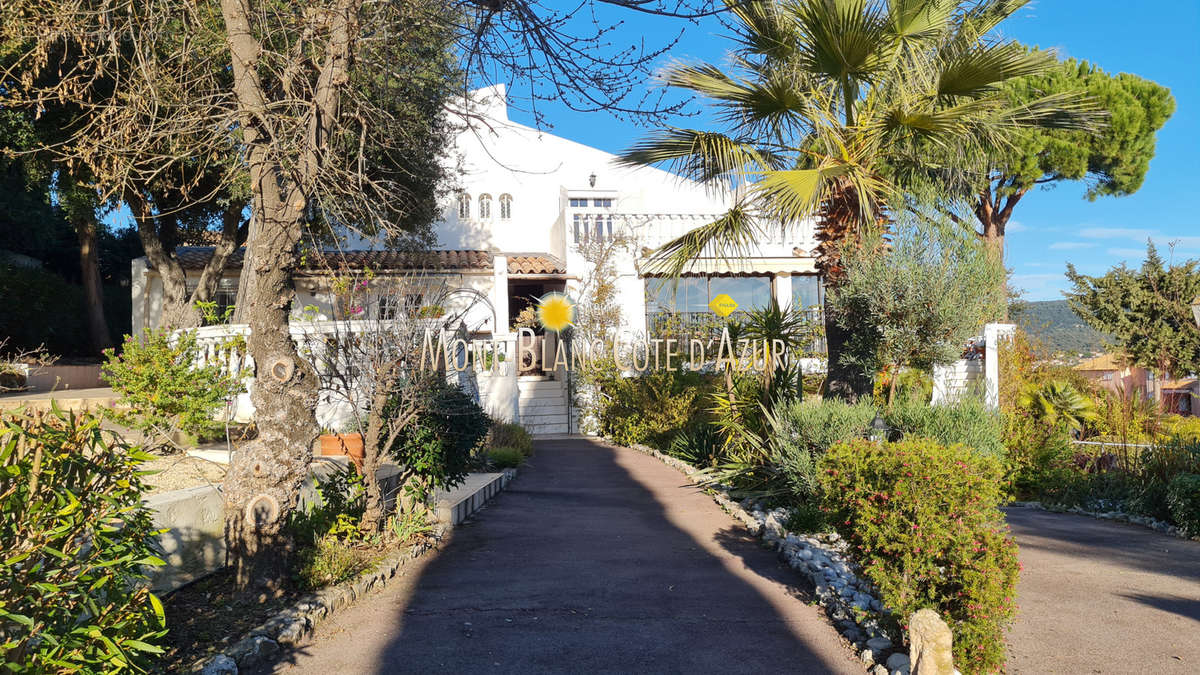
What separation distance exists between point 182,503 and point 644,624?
3.11 meters

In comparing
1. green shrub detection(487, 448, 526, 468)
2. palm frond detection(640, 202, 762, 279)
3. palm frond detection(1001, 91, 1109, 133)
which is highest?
palm frond detection(1001, 91, 1109, 133)

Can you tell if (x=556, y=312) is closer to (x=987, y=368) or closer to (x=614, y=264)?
(x=614, y=264)

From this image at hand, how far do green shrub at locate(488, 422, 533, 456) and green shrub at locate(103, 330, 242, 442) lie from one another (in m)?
5.72

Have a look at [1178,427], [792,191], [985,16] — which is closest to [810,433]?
[792,191]

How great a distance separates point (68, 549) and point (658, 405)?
13436mm

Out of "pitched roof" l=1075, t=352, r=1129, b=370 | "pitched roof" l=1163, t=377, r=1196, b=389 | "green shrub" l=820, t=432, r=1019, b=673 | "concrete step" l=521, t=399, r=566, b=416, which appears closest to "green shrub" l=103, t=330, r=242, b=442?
"green shrub" l=820, t=432, r=1019, b=673

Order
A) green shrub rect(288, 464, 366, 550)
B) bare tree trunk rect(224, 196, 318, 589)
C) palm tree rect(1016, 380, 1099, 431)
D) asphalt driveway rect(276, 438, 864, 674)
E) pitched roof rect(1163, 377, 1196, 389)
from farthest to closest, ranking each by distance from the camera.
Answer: pitched roof rect(1163, 377, 1196, 389), palm tree rect(1016, 380, 1099, 431), green shrub rect(288, 464, 366, 550), bare tree trunk rect(224, 196, 318, 589), asphalt driveway rect(276, 438, 864, 674)

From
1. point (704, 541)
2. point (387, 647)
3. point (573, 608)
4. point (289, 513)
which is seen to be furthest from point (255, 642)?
point (704, 541)

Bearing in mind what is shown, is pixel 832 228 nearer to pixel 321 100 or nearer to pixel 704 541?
pixel 704 541

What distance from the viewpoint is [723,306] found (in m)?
18.1

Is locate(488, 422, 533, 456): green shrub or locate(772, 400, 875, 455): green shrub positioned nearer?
locate(772, 400, 875, 455): green shrub

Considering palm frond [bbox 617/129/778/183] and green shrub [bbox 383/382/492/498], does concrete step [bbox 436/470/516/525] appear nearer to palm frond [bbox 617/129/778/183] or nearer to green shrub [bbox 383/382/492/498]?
green shrub [bbox 383/382/492/498]

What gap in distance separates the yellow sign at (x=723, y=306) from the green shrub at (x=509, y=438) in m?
5.89

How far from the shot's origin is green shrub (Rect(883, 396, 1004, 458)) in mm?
8211
